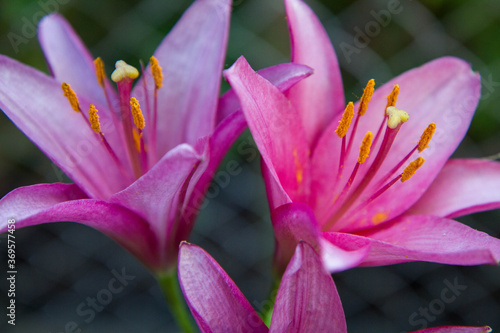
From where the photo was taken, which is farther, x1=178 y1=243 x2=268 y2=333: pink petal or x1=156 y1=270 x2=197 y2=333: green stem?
x1=156 y1=270 x2=197 y2=333: green stem

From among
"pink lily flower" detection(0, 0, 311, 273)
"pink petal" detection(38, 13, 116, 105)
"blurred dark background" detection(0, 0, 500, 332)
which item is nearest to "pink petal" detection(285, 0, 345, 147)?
"pink lily flower" detection(0, 0, 311, 273)

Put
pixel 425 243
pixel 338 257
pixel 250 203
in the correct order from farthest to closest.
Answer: pixel 250 203, pixel 425 243, pixel 338 257

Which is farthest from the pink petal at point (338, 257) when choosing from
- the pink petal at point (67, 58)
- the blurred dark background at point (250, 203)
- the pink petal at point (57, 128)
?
the blurred dark background at point (250, 203)

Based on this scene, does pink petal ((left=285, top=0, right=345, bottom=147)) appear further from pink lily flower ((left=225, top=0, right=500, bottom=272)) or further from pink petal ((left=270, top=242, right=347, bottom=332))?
pink petal ((left=270, top=242, right=347, bottom=332))

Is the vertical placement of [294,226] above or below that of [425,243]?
above

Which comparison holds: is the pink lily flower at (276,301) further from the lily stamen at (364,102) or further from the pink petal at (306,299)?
the lily stamen at (364,102)

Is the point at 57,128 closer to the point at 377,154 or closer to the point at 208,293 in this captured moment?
the point at 208,293

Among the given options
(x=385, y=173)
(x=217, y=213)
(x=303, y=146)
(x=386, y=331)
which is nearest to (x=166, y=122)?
(x=303, y=146)

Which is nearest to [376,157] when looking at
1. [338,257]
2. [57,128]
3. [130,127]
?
[338,257]

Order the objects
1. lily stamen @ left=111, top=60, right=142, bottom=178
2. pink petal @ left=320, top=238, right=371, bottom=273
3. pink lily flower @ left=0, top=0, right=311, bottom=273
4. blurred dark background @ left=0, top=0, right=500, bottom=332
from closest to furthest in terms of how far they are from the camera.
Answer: pink petal @ left=320, top=238, right=371, bottom=273
pink lily flower @ left=0, top=0, right=311, bottom=273
lily stamen @ left=111, top=60, right=142, bottom=178
blurred dark background @ left=0, top=0, right=500, bottom=332
